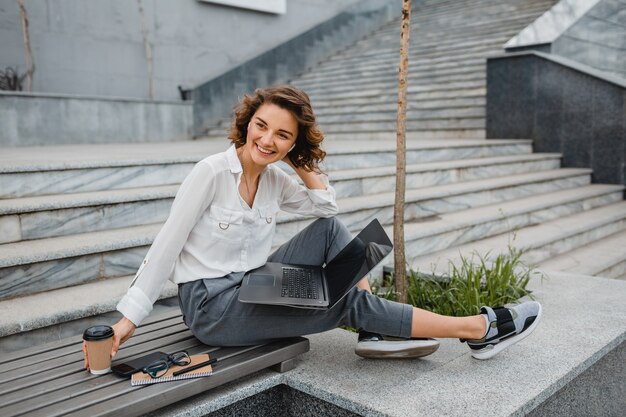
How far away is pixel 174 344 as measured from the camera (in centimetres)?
236

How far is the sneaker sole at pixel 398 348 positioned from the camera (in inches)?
95.0

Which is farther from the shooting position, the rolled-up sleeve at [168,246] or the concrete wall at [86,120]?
the concrete wall at [86,120]

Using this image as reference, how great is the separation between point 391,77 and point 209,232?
27.3 ft

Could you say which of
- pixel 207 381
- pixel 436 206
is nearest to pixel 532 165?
pixel 436 206

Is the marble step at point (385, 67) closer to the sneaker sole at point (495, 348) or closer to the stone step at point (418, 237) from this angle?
the stone step at point (418, 237)

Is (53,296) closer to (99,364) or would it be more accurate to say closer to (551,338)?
(99,364)

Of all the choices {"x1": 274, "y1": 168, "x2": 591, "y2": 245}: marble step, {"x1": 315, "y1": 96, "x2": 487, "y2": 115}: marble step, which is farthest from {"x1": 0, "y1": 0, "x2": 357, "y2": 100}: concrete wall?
{"x1": 274, "y1": 168, "x2": 591, "y2": 245}: marble step

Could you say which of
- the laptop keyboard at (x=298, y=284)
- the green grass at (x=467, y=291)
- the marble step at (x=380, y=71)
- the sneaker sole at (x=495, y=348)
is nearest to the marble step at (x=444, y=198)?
the green grass at (x=467, y=291)

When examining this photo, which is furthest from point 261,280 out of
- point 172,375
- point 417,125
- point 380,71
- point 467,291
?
point 380,71

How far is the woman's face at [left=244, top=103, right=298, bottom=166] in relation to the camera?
2.33 meters

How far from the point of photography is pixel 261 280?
237cm

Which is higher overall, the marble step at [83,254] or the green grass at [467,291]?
the marble step at [83,254]

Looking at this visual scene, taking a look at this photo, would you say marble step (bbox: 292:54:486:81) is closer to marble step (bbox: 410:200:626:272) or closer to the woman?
marble step (bbox: 410:200:626:272)

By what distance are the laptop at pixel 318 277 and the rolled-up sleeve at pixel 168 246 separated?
0.99 ft
